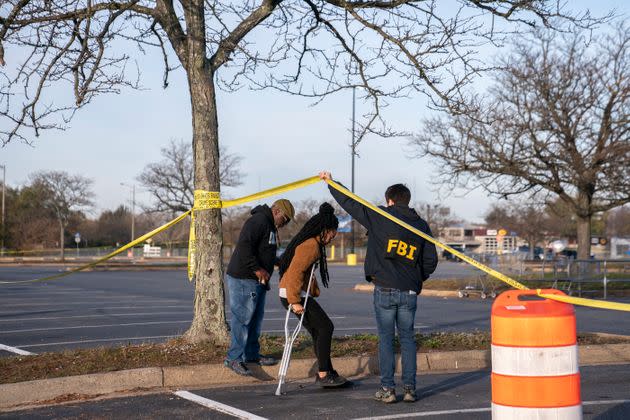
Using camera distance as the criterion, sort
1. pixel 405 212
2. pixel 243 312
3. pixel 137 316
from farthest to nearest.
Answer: pixel 137 316, pixel 243 312, pixel 405 212

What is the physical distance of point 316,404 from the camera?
751 cm

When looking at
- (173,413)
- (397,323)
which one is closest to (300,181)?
(397,323)

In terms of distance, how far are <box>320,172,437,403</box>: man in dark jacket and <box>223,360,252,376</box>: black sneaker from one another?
149 cm

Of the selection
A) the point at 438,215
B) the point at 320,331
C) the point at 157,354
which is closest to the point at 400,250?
the point at 320,331

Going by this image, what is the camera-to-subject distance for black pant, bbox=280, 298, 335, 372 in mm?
8219

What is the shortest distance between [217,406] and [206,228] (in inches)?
106

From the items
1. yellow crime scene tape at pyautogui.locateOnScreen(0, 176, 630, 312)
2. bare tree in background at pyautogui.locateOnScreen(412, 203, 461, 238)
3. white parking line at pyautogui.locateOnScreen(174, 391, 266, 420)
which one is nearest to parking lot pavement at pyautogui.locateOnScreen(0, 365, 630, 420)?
→ white parking line at pyautogui.locateOnScreen(174, 391, 266, 420)

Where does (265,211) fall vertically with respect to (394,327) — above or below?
above

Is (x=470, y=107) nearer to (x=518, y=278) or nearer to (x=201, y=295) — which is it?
(x=201, y=295)

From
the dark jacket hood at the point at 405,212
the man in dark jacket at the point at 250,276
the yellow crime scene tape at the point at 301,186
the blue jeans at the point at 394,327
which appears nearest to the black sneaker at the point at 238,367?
the man in dark jacket at the point at 250,276

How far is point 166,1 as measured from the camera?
994 cm

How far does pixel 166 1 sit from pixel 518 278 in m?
17.5

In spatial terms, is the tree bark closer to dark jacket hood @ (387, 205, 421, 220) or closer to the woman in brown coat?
the woman in brown coat

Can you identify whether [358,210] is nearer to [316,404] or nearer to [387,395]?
[387,395]
